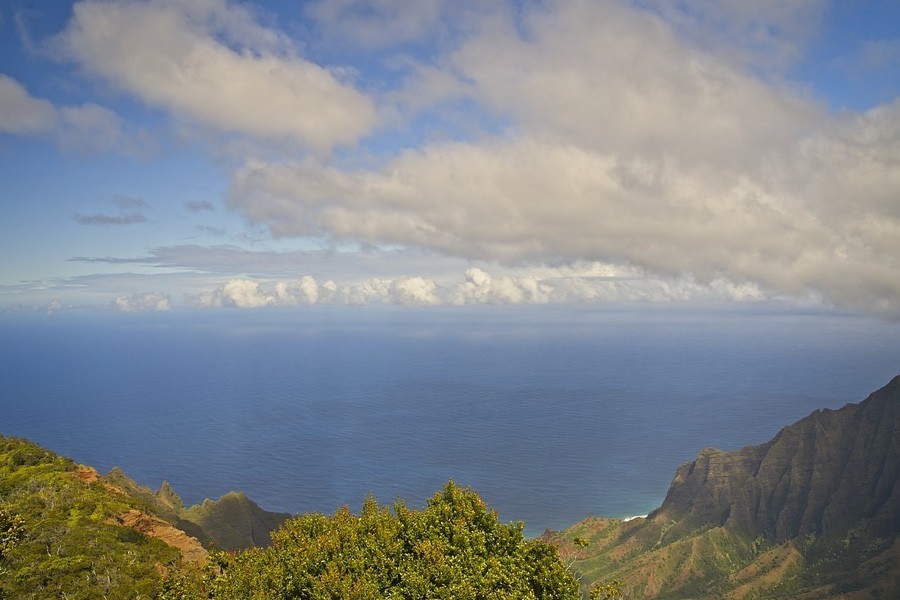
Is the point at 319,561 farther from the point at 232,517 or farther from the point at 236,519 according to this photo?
the point at 232,517

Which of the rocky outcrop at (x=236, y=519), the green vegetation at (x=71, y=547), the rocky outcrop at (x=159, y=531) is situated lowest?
the rocky outcrop at (x=236, y=519)

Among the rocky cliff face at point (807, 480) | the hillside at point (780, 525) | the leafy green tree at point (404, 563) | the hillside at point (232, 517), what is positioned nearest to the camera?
the leafy green tree at point (404, 563)

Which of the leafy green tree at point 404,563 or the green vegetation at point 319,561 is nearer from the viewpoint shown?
the leafy green tree at point 404,563

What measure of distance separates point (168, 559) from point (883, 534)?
187 metres

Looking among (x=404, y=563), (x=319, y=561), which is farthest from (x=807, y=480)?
(x=319, y=561)

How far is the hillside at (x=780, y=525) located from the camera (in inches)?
5581

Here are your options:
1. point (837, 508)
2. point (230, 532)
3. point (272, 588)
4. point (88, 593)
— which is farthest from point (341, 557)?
point (837, 508)

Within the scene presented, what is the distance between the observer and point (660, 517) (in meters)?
180

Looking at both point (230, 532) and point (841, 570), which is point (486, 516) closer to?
point (230, 532)

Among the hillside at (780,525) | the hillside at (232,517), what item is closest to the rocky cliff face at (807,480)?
the hillside at (780,525)

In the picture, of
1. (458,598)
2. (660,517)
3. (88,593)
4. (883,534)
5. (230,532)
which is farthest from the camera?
(660,517)

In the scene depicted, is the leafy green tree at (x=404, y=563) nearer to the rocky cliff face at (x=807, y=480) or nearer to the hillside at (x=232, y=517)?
the hillside at (x=232, y=517)

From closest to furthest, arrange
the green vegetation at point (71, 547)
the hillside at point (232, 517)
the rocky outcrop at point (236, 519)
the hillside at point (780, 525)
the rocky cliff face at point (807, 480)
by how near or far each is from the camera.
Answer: the green vegetation at point (71, 547), the hillside at point (232, 517), the rocky outcrop at point (236, 519), the hillside at point (780, 525), the rocky cliff face at point (807, 480)

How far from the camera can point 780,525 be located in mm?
171250
